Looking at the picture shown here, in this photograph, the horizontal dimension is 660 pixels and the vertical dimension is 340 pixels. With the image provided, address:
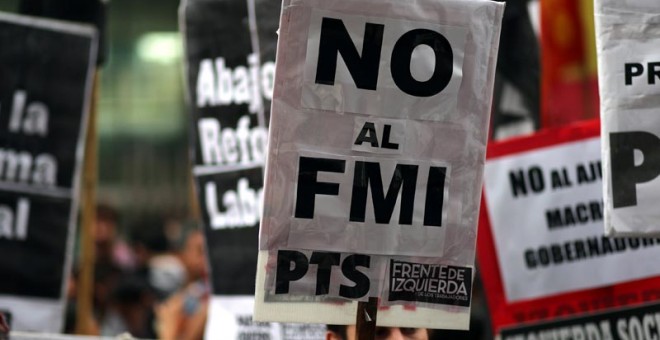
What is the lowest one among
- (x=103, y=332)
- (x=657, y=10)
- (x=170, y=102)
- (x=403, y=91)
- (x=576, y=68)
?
(x=103, y=332)

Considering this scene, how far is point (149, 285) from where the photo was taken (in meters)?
10.5

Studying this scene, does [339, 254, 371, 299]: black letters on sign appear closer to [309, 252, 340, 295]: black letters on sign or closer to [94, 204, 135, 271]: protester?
[309, 252, 340, 295]: black letters on sign

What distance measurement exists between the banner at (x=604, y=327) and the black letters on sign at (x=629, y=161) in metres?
1.46

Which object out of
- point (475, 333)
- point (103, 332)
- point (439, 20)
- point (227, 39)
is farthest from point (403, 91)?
point (103, 332)

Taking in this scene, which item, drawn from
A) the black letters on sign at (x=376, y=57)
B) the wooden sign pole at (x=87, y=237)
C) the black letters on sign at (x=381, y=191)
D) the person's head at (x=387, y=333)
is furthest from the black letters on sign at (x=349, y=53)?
the wooden sign pole at (x=87, y=237)

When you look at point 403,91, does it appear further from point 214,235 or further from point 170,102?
point 170,102

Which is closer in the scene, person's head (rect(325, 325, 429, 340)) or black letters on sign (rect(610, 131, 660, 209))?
black letters on sign (rect(610, 131, 660, 209))

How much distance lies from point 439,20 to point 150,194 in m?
11.7

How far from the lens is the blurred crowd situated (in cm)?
855

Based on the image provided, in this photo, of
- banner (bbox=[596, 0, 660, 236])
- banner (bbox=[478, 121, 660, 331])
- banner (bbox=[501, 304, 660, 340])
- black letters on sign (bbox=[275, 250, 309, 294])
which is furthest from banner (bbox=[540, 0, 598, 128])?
black letters on sign (bbox=[275, 250, 309, 294])

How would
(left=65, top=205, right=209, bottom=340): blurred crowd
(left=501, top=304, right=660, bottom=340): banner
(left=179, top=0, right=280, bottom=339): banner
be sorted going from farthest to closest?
(left=65, top=205, right=209, bottom=340): blurred crowd
(left=179, top=0, right=280, bottom=339): banner
(left=501, top=304, right=660, bottom=340): banner

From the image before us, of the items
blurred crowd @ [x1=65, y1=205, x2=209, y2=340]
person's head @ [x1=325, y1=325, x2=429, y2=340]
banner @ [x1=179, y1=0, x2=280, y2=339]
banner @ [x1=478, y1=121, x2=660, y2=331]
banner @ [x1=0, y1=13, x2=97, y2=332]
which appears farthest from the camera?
blurred crowd @ [x1=65, y1=205, x2=209, y2=340]

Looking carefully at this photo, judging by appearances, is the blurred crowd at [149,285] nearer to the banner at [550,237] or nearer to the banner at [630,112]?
the banner at [550,237]

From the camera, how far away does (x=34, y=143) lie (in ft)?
23.2
